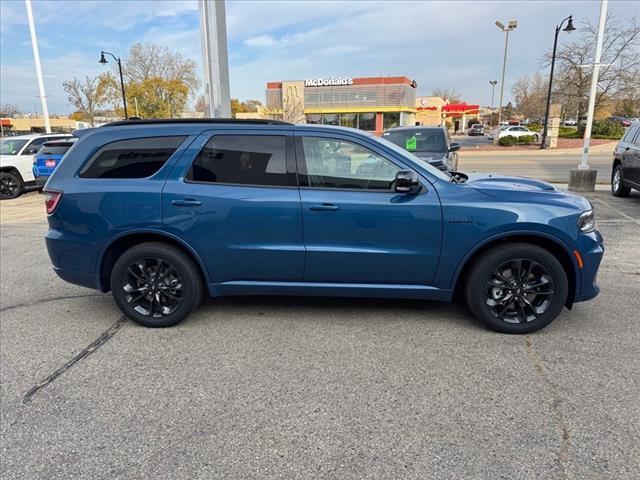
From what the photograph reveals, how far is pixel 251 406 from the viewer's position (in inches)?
116

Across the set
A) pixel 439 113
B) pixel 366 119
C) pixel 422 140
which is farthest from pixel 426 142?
pixel 439 113

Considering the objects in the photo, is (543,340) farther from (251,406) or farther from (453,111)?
(453,111)

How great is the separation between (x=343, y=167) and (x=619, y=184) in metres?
9.39

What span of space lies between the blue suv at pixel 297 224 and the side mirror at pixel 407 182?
0.01 metres

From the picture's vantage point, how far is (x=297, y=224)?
3846mm

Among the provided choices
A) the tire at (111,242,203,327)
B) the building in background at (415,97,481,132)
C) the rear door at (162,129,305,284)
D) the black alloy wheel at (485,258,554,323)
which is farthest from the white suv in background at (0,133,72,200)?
the building in background at (415,97,481,132)

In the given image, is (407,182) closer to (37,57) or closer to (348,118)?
(37,57)

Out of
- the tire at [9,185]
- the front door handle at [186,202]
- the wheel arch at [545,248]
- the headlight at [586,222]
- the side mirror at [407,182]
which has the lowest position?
the tire at [9,185]

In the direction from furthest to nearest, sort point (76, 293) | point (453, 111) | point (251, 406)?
1. point (453, 111)
2. point (76, 293)
3. point (251, 406)

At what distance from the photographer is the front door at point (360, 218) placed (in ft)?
12.3

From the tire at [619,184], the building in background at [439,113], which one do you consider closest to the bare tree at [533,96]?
the building in background at [439,113]

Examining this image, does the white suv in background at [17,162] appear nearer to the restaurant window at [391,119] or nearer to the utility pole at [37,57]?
the utility pole at [37,57]

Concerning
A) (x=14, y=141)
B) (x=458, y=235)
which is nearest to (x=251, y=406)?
(x=458, y=235)

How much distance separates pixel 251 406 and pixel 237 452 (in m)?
0.43
